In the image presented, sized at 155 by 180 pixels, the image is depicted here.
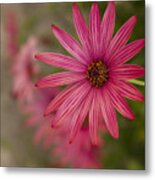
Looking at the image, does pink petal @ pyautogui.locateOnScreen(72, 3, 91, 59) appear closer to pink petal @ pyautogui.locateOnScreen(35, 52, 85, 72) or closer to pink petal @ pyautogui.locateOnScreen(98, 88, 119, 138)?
→ pink petal @ pyautogui.locateOnScreen(35, 52, 85, 72)

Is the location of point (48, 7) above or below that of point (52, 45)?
above

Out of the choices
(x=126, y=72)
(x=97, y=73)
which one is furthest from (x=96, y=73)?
(x=126, y=72)

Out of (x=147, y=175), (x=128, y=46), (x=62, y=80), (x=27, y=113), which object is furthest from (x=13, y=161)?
(x=128, y=46)

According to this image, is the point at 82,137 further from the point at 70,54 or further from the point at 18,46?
the point at 18,46

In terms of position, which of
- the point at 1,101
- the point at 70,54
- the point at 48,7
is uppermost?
the point at 48,7

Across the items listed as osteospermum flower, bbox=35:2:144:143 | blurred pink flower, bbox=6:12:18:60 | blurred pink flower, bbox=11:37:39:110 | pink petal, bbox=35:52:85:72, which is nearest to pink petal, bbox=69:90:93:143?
osteospermum flower, bbox=35:2:144:143

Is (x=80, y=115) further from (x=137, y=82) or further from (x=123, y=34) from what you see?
(x=123, y=34)

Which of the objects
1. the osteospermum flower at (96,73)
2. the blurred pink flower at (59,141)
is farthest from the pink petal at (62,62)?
the blurred pink flower at (59,141)
